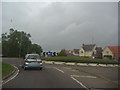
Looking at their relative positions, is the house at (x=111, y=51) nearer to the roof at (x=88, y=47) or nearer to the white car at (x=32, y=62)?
the roof at (x=88, y=47)

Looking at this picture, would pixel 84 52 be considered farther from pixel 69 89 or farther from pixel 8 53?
pixel 69 89

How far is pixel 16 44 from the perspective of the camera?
3885 inches

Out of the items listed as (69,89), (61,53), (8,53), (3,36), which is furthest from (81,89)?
(3,36)

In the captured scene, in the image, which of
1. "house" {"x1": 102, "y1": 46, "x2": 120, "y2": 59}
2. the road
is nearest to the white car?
the road

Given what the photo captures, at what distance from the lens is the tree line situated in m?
95.7

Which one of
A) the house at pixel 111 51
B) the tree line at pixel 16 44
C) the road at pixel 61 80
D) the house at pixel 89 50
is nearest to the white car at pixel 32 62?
the road at pixel 61 80

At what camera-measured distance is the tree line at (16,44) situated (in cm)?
9569

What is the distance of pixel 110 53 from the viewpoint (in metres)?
109

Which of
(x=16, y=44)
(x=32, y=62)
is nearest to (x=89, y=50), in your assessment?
(x=16, y=44)

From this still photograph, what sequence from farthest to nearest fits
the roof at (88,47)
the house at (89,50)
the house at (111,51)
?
the roof at (88,47)
the house at (89,50)
the house at (111,51)

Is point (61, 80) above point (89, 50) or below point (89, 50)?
below

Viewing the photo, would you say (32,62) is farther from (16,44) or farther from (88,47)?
(88,47)

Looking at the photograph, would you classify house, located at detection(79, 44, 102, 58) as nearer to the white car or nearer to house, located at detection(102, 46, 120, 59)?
house, located at detection(102, 46, 120, 59)

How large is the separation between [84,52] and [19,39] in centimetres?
4012
